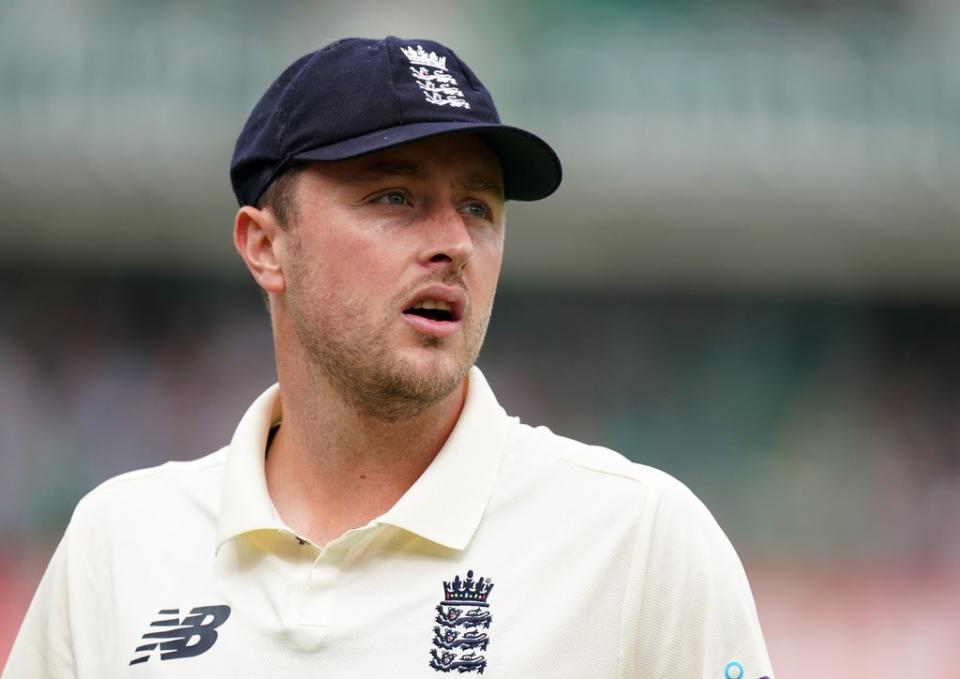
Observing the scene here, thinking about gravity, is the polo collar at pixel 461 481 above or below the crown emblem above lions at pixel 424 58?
below

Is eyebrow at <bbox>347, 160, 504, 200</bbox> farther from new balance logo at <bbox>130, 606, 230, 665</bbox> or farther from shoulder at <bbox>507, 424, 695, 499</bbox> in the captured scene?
new balance logo at <bbox>130, 606, 230, 665</bbox>

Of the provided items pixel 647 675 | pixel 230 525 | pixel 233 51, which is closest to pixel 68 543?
pixel 230 525

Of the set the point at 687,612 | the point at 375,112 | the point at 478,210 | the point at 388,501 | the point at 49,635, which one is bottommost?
the point at 49,635

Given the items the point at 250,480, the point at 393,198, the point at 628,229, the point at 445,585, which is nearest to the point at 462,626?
the point at 445,585

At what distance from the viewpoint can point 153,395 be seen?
45.5 feet

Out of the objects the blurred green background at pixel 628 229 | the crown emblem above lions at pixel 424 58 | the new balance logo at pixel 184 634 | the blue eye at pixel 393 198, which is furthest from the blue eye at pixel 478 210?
the blurred green background at pixel 628 229

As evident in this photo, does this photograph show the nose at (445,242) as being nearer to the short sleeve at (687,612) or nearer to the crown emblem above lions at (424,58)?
the crown emblem above lions at (424,58)

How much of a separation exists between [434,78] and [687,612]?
3.09 feet

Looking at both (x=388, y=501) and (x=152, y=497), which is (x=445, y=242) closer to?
(x=388, y=501)

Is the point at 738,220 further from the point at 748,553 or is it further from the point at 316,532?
the point at 316,532

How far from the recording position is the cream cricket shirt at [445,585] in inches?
94.3

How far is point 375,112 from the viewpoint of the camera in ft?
8.39

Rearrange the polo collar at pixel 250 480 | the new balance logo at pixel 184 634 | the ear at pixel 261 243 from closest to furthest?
the new balance logo at pixel 184 634 < the polo collar at pixel 250 480 < the ear at pixel 261 243

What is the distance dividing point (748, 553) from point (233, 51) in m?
6.50
